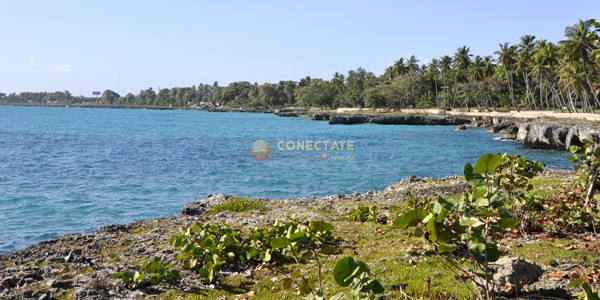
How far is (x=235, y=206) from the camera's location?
746 inches

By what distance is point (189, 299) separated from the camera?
853 centimetres

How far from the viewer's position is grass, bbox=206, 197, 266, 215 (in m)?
18.7

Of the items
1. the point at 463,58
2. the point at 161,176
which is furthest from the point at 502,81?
the point at 161,176

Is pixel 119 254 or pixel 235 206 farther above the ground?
pixel 119 254

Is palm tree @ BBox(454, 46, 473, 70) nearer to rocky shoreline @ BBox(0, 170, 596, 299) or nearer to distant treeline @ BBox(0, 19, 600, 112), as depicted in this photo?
Result: distant treeline @ BBox(0, 19, 600, 112)

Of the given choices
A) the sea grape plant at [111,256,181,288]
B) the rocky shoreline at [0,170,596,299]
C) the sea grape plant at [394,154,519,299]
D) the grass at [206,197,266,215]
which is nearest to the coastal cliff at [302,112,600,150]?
the rocky shoreline at [0,170,596,299]

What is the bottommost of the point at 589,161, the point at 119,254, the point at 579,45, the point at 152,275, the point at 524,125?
the point at 119,254

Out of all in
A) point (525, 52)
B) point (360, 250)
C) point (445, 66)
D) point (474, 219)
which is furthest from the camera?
point (445, 66)

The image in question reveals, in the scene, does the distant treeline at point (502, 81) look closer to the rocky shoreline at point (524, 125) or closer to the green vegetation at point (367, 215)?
the rocky shoreline at point (524, 125)

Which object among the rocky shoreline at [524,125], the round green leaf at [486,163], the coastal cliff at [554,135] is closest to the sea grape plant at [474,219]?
the round green leaf at [486,163]

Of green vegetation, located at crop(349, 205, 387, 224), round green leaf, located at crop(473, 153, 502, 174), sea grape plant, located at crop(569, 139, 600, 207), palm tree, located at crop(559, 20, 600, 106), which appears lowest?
green vegetation, located at crop(349, 205, 387, 224)

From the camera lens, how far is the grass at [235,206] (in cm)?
1871

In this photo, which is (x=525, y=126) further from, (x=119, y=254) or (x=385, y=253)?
(x=119, y=254)

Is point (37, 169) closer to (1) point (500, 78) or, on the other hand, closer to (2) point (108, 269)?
(2) point (108, 269)
